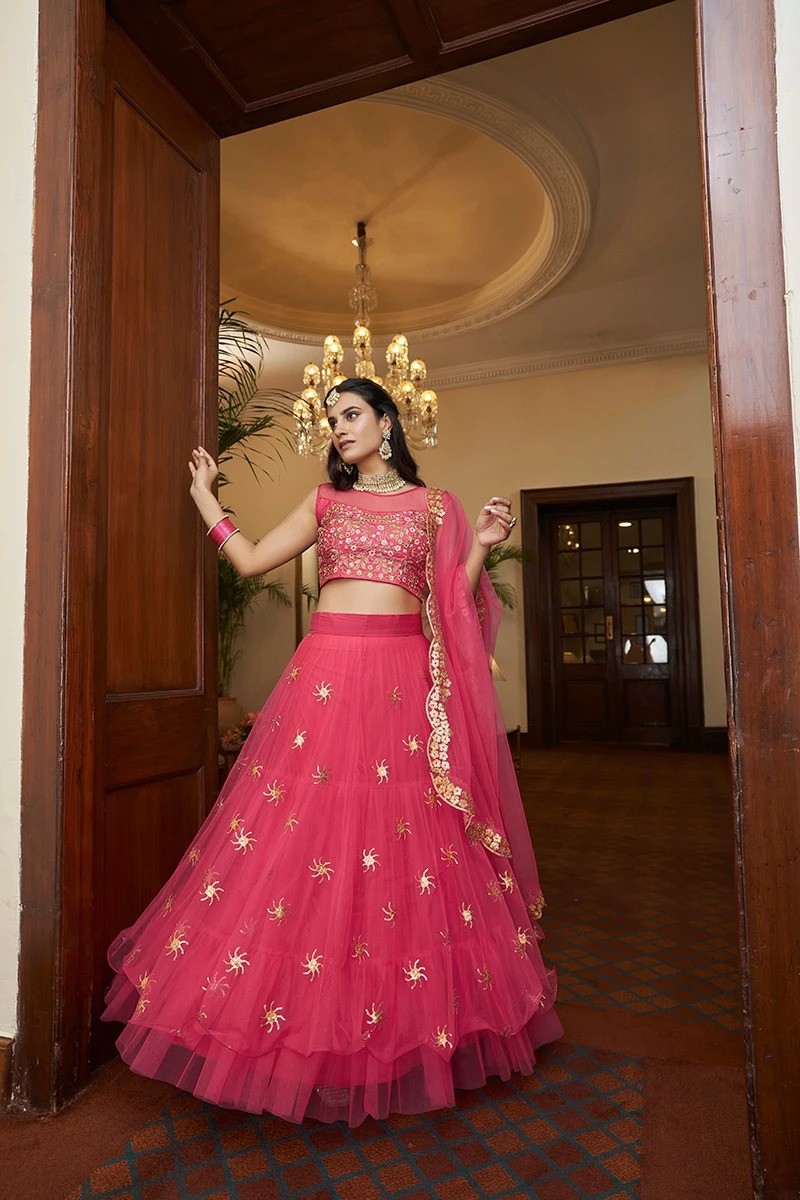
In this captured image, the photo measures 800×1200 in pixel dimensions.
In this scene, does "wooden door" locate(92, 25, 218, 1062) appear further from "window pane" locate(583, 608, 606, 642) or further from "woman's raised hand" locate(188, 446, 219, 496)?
"window pane" locate(583, 608, 606, 642)

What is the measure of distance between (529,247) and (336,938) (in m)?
5.52

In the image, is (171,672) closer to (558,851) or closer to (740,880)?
(740,880)

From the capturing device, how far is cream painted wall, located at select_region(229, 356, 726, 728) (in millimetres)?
7199

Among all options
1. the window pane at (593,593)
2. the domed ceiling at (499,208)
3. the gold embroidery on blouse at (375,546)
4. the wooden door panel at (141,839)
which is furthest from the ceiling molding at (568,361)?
the wooden door panel at (141,839)

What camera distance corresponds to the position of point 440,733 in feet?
6.32

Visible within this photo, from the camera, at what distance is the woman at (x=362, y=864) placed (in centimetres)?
158

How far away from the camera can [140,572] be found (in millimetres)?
2096

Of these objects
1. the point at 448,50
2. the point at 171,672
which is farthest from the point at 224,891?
the point at 448,50

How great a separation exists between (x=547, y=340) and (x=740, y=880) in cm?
660

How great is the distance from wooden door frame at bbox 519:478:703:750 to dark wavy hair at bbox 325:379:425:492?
5343mm

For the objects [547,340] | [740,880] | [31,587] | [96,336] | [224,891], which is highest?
[547,340]

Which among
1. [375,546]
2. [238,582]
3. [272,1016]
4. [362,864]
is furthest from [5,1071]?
[238,582]

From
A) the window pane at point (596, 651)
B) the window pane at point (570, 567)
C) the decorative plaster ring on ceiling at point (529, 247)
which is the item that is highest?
the decorative plaster ring on ceiling at point (529, 247)

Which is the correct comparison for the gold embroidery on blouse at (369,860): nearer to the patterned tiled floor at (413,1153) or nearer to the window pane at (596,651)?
the patterned tiled floor at (413,1153)
